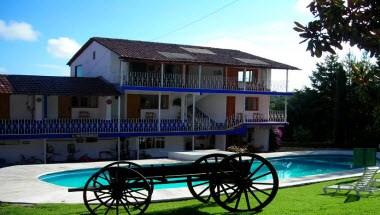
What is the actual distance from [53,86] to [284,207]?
1762cm

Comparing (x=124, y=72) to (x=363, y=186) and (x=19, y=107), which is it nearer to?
(x=19, y=107)

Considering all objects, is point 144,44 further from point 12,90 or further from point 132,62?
point 12,90

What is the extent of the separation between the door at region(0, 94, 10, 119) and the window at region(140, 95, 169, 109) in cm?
763

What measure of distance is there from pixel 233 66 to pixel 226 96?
2469 mm

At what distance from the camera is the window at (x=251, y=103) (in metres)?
32.9

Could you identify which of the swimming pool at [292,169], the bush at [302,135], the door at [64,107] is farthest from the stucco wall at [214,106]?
the door at [64,107]

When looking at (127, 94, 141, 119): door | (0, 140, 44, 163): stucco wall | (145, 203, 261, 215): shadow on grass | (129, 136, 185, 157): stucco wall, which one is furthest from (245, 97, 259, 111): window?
(145, 203, 261, 215): shadow on grass

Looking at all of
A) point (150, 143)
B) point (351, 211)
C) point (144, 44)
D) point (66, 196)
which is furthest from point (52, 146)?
point (351, 211)

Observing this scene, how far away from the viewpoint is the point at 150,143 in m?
28.1

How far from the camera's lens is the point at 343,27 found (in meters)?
4.67

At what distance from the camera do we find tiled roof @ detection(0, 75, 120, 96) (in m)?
23.7

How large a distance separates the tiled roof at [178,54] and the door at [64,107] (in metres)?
3.84

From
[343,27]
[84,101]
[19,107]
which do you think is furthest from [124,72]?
[343,27]

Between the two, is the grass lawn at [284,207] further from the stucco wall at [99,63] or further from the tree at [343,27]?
the stucco wall at [99,63]
